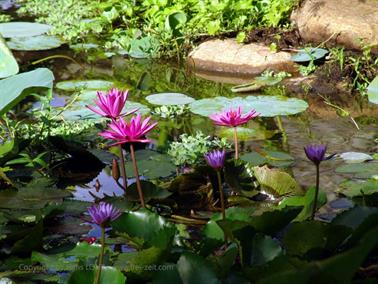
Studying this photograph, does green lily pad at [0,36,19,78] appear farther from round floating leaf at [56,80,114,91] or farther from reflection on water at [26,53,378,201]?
round floating leaf at [56,80,114,91]

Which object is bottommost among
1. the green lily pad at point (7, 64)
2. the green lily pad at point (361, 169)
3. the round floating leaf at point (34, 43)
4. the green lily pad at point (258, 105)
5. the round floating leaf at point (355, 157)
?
the round floating leaf at point (34, 43)

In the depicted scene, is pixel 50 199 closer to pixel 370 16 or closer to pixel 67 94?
pixel 67 94

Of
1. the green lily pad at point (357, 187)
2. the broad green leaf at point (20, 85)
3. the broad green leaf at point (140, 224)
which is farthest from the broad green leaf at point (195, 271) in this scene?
the green lily pad at point (357, 187)

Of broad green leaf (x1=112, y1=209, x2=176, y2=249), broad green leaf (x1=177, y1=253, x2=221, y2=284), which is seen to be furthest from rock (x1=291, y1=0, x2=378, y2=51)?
broad green leaf (x1=177, y1=253, x2=221, y2=284)

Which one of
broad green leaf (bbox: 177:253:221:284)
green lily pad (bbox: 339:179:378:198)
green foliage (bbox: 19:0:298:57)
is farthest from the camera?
green foliage (bbox: 19:0:298:57)

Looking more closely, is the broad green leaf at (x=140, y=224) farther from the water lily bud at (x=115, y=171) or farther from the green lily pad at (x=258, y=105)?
the green lily pad at (x=258, y=105)

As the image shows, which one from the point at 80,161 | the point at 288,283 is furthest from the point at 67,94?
the point at 288,283

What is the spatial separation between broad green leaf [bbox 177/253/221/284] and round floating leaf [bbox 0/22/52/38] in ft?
14.1

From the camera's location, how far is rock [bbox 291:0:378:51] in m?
4.37

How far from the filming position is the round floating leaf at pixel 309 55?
14.1ft

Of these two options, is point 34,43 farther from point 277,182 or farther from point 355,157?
point 277,182

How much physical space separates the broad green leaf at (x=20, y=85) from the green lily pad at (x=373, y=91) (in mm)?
2012

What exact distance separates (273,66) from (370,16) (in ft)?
→ 2.29

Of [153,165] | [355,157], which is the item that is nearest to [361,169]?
[355,157]
